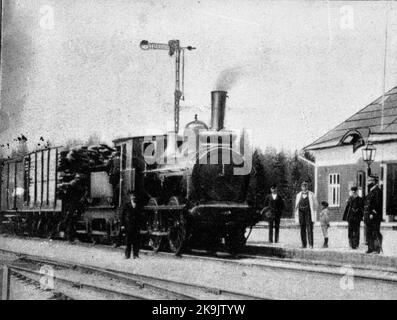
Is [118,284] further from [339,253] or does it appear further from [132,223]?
[339,253]

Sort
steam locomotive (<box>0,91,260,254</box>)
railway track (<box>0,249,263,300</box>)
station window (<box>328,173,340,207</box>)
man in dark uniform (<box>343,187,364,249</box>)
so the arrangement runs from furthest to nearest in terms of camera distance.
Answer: station window (<box>328,173,340,207</box>)
man in dark uniform (<box>343,187,364,249</box>)
steam locomotive (<box>0,91,260,254</box>)
railway track (<box>0,249,263,300</box>)

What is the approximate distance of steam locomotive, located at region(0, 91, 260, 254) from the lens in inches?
556

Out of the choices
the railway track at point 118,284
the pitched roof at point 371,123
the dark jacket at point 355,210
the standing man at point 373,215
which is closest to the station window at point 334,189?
the pitched roof at point 371,123

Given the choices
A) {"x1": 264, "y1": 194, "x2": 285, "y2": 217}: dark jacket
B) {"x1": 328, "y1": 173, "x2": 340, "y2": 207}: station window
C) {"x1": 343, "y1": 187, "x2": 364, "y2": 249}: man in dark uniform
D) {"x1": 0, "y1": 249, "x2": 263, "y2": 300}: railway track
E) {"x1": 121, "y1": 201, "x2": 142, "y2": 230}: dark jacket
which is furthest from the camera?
{"x1": 328, "y1": 173, "x2": 340, "y2": 207}: station window

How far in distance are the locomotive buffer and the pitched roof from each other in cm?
770

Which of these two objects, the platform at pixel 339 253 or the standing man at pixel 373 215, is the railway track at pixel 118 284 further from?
the standing man at pixel 373 215

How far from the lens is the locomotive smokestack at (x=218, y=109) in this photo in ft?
47.5

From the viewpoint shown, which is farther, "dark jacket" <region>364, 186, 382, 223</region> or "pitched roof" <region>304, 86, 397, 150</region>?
"pitched roof" <region>304, 86, 397, 150</region>

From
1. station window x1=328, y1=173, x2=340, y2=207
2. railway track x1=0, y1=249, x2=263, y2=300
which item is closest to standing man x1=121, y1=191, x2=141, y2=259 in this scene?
railway track x1=0, y1=249, x2=263, y2=300

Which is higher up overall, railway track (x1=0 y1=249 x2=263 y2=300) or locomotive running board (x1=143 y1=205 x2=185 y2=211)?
locomotive running board (x1=143 y1=205 x2=185 y2=211)

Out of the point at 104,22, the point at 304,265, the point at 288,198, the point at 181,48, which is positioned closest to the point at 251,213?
the point at 304,265

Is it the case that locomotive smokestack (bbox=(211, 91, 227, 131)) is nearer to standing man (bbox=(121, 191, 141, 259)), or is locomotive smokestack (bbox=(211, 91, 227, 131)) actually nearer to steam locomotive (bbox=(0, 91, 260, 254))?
steam locomotive (bbox=(0, 91, 260, 254))

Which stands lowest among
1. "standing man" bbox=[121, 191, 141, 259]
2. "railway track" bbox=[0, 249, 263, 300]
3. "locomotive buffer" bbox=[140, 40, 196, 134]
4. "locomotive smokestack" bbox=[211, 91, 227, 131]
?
"railway track" bbox=[0, 249, 263, 300]

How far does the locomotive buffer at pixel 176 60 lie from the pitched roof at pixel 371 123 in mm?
7698
